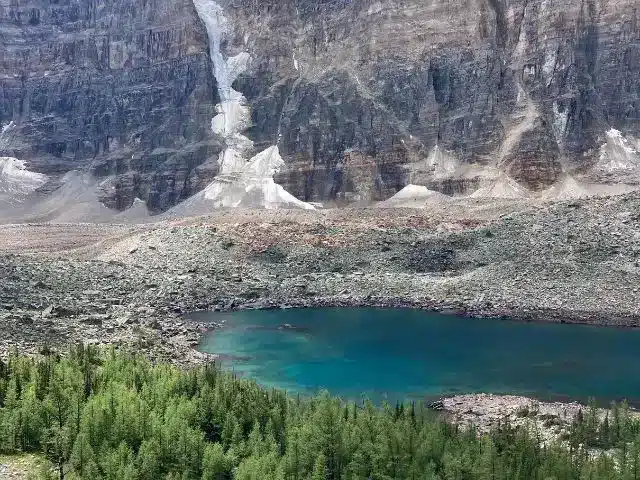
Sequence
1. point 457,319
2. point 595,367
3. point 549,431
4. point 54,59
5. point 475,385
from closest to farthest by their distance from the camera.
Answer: point 549,431 < point 475,385 < point 595,367 < point 457,319 < point 54,59

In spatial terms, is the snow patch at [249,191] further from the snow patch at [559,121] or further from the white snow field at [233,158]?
the snow patch at [559,121]

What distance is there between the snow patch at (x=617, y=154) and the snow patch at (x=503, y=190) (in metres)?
10.9

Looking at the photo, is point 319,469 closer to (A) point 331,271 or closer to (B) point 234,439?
(B) point 234,439

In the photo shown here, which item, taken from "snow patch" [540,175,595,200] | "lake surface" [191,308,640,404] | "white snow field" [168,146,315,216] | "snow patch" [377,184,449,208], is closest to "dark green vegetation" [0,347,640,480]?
"lake surface" [191,308,640,404]

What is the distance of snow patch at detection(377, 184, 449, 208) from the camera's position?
9775 cm

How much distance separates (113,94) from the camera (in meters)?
135

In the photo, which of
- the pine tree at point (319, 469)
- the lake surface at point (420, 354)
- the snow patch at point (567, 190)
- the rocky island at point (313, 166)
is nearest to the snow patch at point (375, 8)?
the rocky island at point (313, 166)

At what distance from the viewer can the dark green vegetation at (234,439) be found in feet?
64.7

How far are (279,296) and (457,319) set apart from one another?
16.6 m

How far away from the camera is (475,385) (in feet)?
126

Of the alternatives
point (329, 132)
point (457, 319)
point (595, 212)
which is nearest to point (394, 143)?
point (329, 132)

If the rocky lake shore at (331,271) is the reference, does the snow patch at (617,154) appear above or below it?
above

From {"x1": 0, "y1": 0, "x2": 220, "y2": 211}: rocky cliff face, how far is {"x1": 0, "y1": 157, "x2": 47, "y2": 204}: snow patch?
175 centimetres

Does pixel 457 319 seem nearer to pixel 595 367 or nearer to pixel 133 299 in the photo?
pixel 595 367
